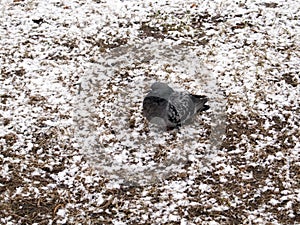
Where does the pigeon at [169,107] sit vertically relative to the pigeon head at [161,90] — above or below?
below

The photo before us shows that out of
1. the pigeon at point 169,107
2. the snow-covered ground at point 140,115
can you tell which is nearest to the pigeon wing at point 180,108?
the pigeon at point 169,107

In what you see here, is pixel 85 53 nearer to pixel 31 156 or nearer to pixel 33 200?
pixel 31 156

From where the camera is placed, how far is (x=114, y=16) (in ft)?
18.0

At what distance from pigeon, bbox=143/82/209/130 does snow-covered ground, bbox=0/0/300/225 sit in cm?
13

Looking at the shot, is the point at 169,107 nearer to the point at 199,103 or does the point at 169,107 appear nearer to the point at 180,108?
the point at 180,108

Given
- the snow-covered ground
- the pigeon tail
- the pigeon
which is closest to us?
the snow-covered ground

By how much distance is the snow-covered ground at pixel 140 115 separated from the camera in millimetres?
3227

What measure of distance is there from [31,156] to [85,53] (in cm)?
164

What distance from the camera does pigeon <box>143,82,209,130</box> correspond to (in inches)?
144

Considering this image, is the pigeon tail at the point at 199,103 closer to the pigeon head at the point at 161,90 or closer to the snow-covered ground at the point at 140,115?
the snow-covered ground at the point at 140,115

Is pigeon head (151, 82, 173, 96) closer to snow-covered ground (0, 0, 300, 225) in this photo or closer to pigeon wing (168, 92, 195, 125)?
pigeon wing (168, 92, 195, 125)

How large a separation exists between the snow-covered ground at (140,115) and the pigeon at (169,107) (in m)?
0.13

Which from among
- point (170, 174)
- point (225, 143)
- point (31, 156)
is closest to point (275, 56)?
point (225, 143)

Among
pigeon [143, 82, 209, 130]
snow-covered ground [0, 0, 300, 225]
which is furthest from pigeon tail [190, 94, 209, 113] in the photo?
snow-covered ground [0, 0, 300, 225]
